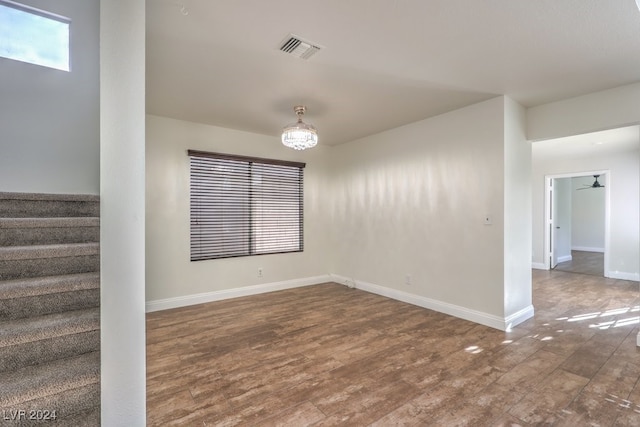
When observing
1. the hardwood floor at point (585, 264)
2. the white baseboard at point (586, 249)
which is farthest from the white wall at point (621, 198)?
the white baseboard at point (586, 249)

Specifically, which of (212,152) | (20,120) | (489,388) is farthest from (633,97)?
(20,120)

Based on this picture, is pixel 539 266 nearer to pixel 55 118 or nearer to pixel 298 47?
pixel 298 47

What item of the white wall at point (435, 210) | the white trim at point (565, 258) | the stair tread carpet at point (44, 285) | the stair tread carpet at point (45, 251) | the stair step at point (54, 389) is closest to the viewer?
the stair step at point (54, 389)

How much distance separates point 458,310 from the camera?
3.53 metres

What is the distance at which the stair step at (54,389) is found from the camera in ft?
4.04

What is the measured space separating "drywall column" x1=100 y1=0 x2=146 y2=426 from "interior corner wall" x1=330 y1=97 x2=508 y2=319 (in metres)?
3.38

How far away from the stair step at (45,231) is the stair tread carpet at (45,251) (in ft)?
0.48

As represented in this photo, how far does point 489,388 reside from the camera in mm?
2066

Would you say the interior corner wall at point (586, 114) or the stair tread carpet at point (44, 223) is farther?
the interior corner wall at point (586, 114)

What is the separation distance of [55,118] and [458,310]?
5.34m

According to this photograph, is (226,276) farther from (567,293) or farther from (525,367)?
(567,293)

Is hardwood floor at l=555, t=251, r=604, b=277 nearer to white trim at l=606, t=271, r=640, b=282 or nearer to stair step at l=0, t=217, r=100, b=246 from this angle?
white trim at l=606, t=271, r=640, b=282

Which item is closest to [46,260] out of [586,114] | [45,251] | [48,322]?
[45,251]

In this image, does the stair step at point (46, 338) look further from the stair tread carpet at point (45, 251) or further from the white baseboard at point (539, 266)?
the white baseboard at point (539, 266)
